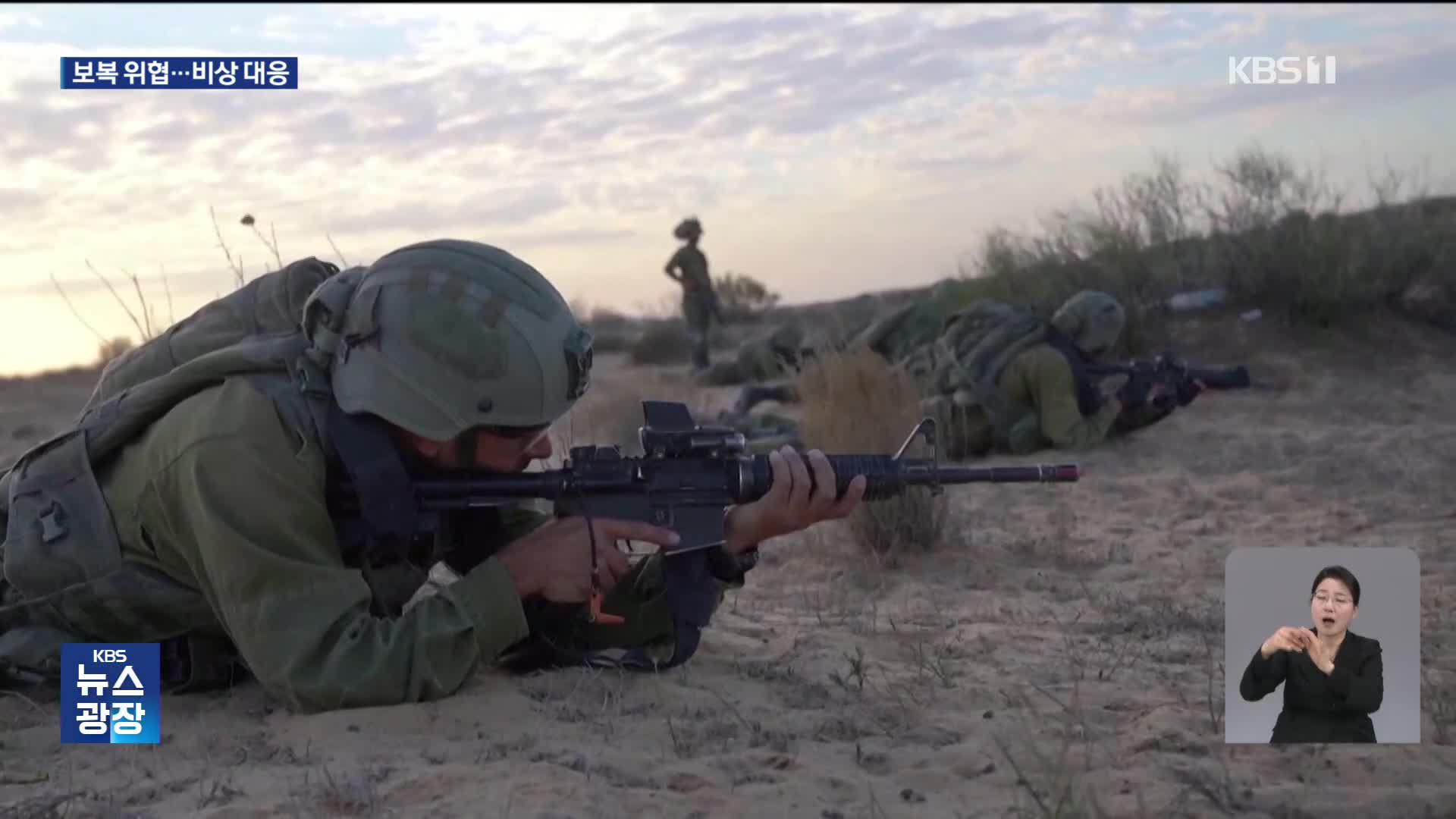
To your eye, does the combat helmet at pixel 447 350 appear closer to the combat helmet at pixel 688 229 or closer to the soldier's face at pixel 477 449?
the soldier's face at pixel 477 449

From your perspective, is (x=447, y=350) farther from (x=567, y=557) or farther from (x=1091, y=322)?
(x=1091, y=322)

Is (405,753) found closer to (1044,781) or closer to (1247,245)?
(1044,781)

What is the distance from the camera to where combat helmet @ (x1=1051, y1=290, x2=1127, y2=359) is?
8.53 meters

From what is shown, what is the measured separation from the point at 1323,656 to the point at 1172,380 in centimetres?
569

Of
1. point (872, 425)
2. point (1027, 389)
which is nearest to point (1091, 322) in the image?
point (1027, 389)

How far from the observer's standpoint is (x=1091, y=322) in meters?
8.53

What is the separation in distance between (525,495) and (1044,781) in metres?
1.23

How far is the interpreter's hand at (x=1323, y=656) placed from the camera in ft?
9.11

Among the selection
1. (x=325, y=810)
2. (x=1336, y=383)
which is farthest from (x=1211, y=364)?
(x=325, y=810)

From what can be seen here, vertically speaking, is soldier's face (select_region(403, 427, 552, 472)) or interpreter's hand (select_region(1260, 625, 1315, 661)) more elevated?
soldier's face (select_region(403, 427, 552, 472))
